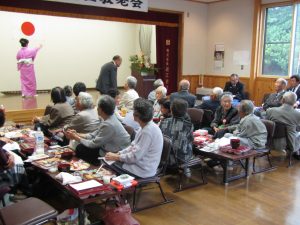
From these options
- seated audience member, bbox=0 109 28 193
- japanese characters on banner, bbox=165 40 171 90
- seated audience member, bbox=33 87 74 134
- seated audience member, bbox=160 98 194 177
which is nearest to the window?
japanese characters on banner, bbox=165 40 171 90

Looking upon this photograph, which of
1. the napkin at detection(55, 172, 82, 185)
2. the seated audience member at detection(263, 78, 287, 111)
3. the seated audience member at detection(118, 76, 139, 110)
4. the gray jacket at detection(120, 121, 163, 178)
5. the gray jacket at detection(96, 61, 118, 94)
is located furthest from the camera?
the gray jacket at detection(96, 61, 118, 94)

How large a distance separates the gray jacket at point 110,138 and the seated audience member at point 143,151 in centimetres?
22

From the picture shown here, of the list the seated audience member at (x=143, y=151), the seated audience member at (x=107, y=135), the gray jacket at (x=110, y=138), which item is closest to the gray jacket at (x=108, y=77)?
the seated audience member at (x=107, y=135)

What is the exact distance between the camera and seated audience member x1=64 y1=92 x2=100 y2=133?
3.64 metres

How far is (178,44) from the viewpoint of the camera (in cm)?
878

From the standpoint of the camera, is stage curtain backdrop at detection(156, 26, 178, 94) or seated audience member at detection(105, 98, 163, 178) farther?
stage curtain backdrop at detection(156, 26, 178, 94)

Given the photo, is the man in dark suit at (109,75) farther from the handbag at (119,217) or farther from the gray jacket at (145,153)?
the handbag at (119,217)

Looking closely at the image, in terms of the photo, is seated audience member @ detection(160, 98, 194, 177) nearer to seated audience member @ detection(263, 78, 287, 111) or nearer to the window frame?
seated audience member @ detection(263, 78, 287, 111)

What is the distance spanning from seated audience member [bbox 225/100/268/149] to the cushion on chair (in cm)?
256

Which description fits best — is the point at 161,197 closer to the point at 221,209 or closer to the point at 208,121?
the point at 221,209

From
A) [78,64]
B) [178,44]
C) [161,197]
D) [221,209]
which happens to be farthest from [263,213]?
[78,64]

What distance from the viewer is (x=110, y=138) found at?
124 inches

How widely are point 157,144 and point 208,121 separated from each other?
228 centimetres

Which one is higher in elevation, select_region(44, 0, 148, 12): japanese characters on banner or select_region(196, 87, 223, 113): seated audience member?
select_region(44, 0, 148, 12): japanese characters on banner
